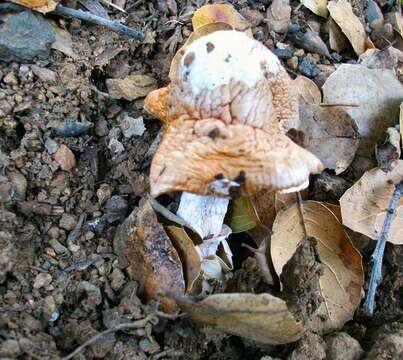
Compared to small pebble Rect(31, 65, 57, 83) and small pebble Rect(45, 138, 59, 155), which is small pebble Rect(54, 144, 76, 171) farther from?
small pebble Rect(31, 65, 57, 83)

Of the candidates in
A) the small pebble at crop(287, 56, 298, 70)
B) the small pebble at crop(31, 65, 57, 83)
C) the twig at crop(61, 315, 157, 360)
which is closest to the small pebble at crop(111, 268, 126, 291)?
the twig at crop(61, 315, 157, 360)

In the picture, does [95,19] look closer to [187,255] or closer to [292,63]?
[292,63]

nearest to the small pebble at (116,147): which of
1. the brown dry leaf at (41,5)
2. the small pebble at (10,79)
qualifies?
the small pebble at (10,79)

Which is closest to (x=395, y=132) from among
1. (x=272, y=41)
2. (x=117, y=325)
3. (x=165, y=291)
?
(x=272, y=41)

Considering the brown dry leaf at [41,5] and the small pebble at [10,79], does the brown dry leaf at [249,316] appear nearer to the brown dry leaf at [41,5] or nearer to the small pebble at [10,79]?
the small pebble at [10,79]

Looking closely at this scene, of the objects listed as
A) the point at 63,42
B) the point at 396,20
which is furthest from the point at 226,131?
the point at 396,20
